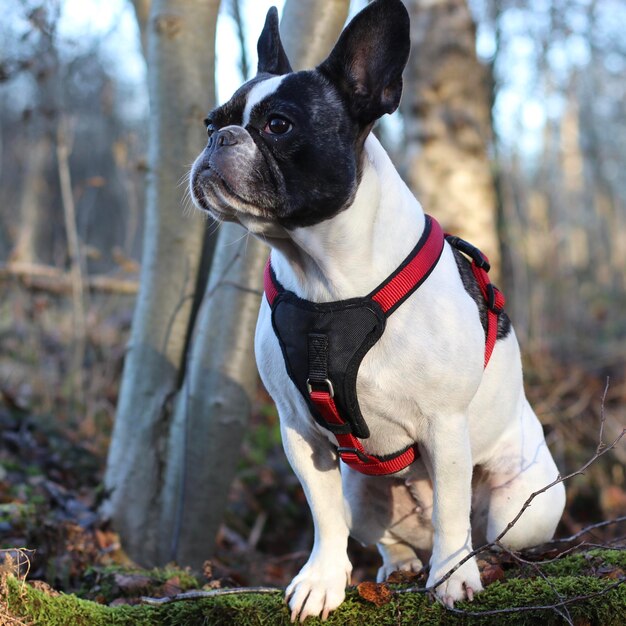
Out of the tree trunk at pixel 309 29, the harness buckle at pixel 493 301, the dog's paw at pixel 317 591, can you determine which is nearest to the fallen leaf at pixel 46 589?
the dog's paw at pixel 317 591

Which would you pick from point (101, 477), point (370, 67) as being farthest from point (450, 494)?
point (101, 477)

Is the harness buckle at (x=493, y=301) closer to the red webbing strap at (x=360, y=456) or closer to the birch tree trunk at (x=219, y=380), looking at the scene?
the red webbing strap at (x=360, y=456)

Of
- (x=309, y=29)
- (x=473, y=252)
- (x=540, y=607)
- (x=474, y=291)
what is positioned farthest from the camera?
(x=309, y=29)

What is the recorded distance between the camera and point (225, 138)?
259 centimetres

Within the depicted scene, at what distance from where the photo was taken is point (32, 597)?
2523mm

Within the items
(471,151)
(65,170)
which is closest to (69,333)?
(65,170)

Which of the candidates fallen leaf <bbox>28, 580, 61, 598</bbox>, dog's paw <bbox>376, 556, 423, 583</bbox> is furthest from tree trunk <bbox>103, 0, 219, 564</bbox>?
fallen leaf <bbox>28, 580, 61, 598</bbox>

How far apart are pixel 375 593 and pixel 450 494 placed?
43 cm

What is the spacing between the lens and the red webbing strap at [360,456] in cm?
267

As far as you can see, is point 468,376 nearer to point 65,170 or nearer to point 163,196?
point 163,196

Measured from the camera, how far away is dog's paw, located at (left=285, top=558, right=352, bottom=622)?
2611 millimetres

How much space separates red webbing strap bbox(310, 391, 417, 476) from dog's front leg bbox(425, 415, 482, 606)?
169 millimetres

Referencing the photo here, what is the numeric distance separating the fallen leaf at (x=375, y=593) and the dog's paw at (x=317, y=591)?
0.09 metres

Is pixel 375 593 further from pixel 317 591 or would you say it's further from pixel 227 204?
pixel 227 204
